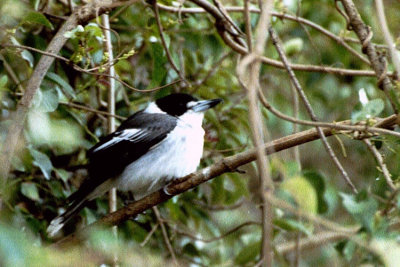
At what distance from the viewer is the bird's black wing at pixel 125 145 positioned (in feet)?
12.1

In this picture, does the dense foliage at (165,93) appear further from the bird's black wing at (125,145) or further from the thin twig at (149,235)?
the bird's black wing at (125,145)

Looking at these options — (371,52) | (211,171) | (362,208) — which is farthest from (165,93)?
(362,208)

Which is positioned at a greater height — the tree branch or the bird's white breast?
the tree branch

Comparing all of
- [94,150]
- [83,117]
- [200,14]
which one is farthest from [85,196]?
[200,14]

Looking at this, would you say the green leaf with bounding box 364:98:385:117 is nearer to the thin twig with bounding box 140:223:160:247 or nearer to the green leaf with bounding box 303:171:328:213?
the green leaf with bounding box 303:171:328:213

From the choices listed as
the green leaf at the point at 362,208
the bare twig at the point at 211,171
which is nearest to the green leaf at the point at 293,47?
the bare twig at the point at 211,171

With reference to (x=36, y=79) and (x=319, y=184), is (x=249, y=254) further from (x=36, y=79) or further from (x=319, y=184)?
(x=36, y=79)

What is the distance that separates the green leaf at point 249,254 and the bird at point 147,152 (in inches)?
20.9

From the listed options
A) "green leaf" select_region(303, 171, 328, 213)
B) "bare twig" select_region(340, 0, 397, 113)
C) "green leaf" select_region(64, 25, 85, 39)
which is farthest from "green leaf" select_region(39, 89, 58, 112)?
"bare twig" select_region(340, 0, 397, 113)

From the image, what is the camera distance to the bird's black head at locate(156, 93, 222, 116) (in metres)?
3.97

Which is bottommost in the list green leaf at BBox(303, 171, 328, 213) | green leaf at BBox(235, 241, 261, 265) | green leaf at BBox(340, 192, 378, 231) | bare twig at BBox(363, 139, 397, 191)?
green leaf at BBox(235, 241, 261, 265)

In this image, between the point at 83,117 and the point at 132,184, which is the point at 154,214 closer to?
the point at 132,184

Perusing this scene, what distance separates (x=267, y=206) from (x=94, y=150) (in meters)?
2.01

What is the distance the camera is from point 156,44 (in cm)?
363
